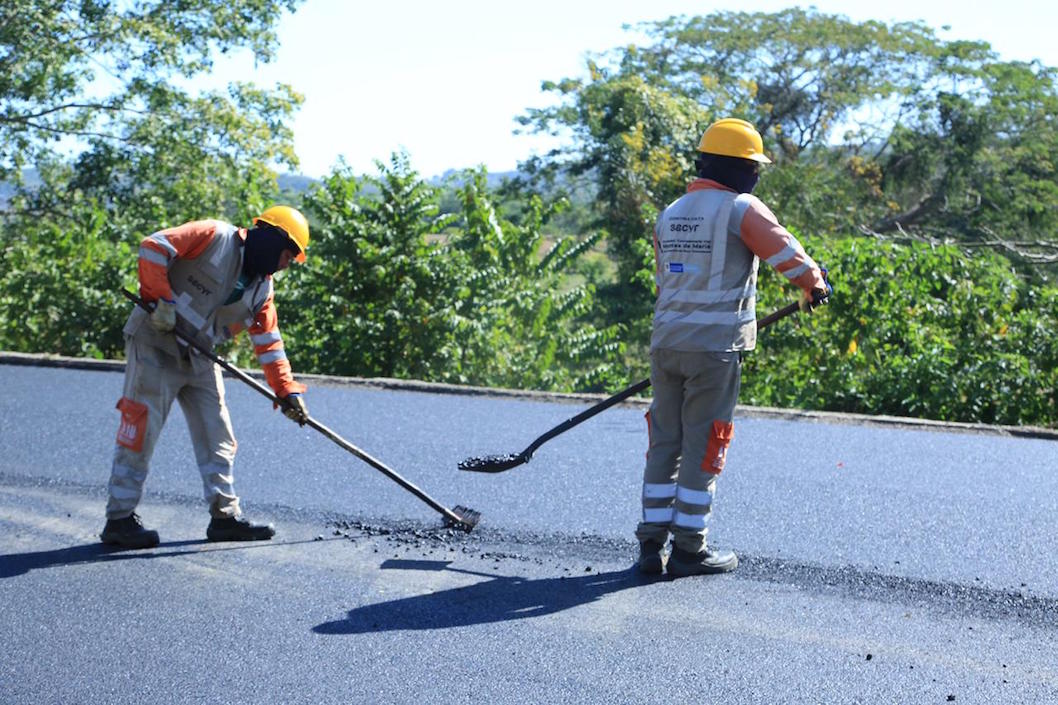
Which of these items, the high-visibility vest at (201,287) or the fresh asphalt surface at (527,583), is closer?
the fresh asphalt surface at (527,583)

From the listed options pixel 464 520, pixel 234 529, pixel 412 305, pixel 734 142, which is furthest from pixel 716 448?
pixel 412 305

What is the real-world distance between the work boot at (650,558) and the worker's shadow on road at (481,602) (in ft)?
0.14

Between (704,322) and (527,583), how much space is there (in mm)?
1257

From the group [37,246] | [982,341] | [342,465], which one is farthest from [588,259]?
[342,465]

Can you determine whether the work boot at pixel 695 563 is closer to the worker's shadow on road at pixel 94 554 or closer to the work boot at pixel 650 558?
the work boot at pixel 650 558

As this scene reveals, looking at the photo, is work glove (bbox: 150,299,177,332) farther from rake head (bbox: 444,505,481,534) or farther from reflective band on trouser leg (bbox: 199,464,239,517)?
rake head (bbox: 444,505,481,534)

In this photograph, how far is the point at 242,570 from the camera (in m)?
5.02

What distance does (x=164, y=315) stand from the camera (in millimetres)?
5113

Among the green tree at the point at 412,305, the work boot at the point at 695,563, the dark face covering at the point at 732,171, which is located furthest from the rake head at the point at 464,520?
the green tree at the point at 412,305

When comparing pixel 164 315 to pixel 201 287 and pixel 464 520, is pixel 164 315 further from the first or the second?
pixel 464 520

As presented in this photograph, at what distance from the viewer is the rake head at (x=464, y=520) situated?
5.60 metres

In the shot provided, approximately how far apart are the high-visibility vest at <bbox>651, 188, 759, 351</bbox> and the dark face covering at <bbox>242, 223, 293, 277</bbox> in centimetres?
166

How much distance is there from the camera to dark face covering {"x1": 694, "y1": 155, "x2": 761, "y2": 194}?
4914 millimetres

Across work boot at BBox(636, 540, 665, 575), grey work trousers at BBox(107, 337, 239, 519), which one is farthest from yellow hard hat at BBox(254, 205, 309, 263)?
work boot at BBox(636, 540, 665, 575)
